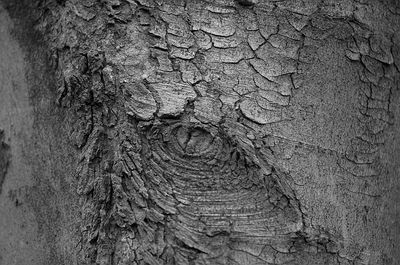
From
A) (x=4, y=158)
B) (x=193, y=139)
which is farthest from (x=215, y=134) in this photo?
(x=4, y=158)

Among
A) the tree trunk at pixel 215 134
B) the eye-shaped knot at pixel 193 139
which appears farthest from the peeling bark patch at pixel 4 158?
the eye-shaped knot at pixel 193 139

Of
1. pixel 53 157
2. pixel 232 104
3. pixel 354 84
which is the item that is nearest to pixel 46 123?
pixel 53 157

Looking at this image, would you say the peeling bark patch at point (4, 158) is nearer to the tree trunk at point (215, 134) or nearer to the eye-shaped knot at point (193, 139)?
the tree trunk at point (215, 134)

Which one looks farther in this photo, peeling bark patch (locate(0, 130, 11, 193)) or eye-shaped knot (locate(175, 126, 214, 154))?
peeling bark patch (locate(0, 130, 11, 193))

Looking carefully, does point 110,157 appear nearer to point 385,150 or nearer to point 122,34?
point 122,34

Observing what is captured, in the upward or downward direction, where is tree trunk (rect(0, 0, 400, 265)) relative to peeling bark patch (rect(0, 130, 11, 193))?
upward

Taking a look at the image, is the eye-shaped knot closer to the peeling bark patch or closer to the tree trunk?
the tree trunk

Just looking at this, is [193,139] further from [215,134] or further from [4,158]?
[4,158]

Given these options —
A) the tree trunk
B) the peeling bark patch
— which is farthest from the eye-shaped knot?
the peeling bark patch
